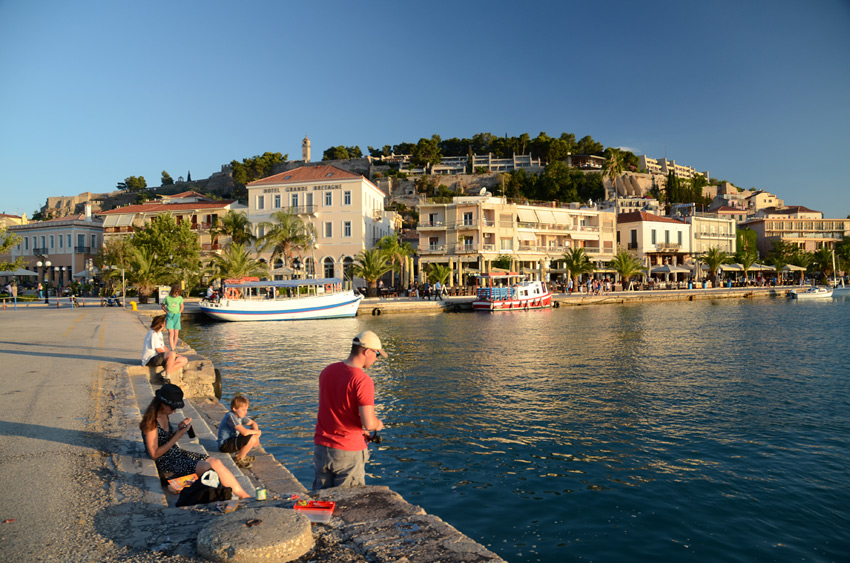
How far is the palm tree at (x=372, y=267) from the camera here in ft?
151

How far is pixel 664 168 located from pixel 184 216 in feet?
354

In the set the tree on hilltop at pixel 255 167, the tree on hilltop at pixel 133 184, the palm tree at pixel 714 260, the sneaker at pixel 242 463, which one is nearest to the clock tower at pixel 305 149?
the tree on hilltop at pixel 255 167

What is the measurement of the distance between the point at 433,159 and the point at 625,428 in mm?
97976

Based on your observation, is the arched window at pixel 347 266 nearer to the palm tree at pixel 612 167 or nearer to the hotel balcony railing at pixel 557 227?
the hotel balcony railing at pixel 557 227

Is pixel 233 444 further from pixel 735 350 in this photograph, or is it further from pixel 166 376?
pixel 735 350

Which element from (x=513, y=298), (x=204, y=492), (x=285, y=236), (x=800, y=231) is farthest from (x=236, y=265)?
(x=800, y=231)

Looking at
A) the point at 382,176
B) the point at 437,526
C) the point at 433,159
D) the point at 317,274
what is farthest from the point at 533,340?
the point at 433,159

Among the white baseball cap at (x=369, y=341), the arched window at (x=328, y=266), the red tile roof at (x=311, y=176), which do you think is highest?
the red tile roof at (x=311, y=176)

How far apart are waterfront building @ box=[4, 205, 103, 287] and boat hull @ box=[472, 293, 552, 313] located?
44.2 metres

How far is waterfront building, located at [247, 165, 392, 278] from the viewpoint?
51188 millimetres

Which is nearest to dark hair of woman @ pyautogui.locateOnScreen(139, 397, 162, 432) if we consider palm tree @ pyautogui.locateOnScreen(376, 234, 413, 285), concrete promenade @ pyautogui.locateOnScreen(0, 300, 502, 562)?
concrete promenade @ pyautogui.locateOnScreen(0, 300, 502, 562)

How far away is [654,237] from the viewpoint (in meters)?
65.3

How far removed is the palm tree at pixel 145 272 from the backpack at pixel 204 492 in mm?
40959

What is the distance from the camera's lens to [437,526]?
165 inches
